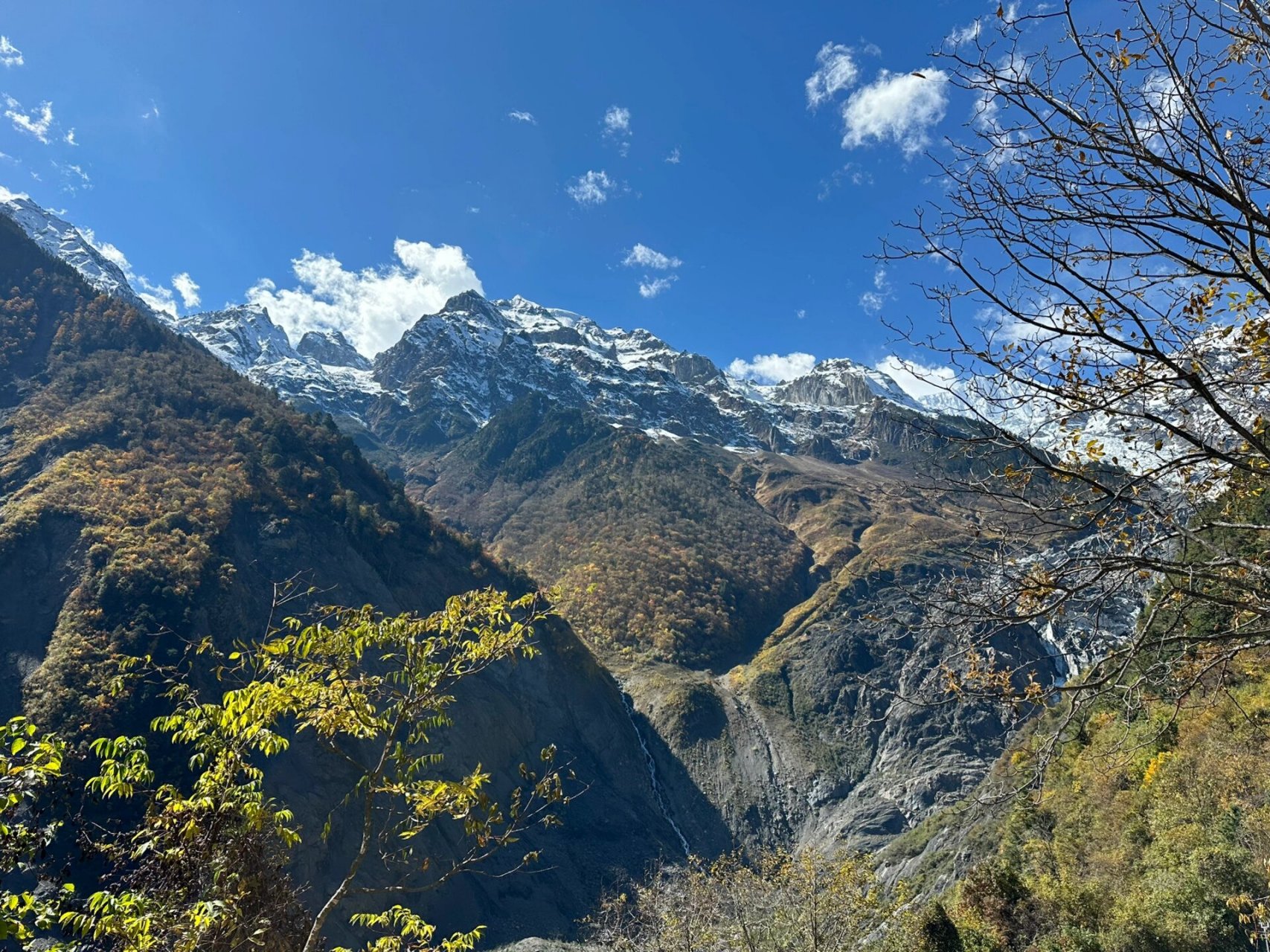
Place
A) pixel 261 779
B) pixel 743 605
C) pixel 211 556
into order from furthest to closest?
pixel 743 605
pixel 211 556
pixel 261 779

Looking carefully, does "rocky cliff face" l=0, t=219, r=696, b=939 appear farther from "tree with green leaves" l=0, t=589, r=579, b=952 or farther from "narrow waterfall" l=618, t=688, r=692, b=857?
"tree with green leaves" l=0, t=589, r=579, b=952

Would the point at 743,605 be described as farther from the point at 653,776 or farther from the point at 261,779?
the point at 261,779

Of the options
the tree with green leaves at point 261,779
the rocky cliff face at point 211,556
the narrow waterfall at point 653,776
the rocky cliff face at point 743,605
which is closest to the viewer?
the tree with green leaves at point 261,779

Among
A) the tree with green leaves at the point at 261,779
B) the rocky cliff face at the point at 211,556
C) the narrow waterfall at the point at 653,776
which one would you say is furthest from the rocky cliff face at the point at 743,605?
the tree with green leaves at the point at 261,779

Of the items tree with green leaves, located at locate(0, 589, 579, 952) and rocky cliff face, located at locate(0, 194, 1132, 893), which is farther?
rocky cliff face, located at locate(0, 194, 1132, 893)

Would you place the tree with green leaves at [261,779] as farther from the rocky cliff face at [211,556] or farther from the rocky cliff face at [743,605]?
the rocky cliff face at [211,556]

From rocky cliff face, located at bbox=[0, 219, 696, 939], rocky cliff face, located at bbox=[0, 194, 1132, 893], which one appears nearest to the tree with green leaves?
rocky cliff face, located at bbox=[0, 194, 1132, 893]

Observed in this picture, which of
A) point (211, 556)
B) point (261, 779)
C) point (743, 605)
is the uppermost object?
point (211, 556)

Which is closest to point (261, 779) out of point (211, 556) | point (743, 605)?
point (211, 556)

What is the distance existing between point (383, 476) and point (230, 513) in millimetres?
27840

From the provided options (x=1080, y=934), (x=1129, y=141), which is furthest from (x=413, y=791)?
(x=1080, y=934)

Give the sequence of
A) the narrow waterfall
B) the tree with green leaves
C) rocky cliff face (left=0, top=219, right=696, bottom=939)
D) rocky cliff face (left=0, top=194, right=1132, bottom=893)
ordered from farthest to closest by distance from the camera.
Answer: rocky cliff face (left=0, top=194, right=1132, bottom=893) → the narrow waterfall → rocky cliff face (left=0, top=219, right=696, bottom=939) → the tree with green leaves

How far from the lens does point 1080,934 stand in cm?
1390

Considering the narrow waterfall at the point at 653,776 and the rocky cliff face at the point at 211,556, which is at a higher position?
the rocky cliff face at the point at 211,556
